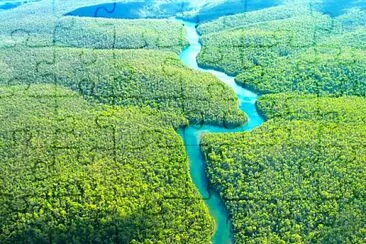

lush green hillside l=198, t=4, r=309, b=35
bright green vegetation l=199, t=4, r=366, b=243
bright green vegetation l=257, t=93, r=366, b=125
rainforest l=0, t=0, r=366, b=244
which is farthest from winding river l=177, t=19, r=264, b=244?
lush green hillside l=198, t=4, r=309, b=35

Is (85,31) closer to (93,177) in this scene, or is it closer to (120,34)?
(120,34)

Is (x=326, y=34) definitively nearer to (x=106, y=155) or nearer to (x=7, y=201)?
(x=106, y=155)

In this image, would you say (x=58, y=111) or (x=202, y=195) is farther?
(x=58, y=111)

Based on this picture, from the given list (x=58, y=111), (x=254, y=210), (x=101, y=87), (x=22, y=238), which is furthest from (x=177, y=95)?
(x=22, y=238)

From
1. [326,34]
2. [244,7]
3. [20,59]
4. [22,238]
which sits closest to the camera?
[22,238]

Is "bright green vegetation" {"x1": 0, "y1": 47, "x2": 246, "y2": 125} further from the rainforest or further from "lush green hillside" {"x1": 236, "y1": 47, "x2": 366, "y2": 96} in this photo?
"lush green hillside" {"x1": 236, "y1": 47, "x2": 366, "y2": 96}

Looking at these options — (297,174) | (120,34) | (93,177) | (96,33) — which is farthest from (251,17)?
(93,177)

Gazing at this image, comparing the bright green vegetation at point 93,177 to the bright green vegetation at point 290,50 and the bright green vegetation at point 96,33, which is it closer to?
the bright green vegetation at point 290,50
